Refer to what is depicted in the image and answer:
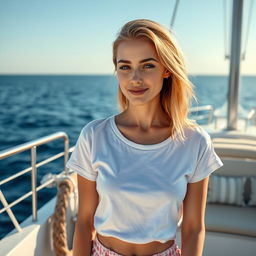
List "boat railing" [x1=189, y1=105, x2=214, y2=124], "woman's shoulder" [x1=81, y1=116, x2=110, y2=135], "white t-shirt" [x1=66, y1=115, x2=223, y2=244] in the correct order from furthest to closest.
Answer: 1. "boat railing" [x1=189, y1=105, x2=214, y2=124]
2. "woman's shoulder" [x1=81, y1=116, x2=110, y2=135]
3. "white t-shirt" [x1=66, y1=115, x2=223, y2=244]

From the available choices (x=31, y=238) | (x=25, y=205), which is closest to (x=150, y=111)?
(x=31, y=238)

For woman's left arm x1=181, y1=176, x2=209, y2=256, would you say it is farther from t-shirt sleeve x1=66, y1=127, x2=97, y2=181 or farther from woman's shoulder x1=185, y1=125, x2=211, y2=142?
t-shirt sleeve x1=66, y1=127, x2=97, y2=181

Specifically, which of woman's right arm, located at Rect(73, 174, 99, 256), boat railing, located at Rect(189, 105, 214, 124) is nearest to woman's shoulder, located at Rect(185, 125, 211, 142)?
woman's right arm, located at Rect(73, 174, 99, 256)

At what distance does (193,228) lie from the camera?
1.23m

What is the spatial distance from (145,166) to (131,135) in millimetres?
150

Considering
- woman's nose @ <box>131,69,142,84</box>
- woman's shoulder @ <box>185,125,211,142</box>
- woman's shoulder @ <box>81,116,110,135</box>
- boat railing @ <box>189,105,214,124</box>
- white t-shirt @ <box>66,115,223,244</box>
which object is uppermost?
woman's nose @ <box>131,69,142,84</box>

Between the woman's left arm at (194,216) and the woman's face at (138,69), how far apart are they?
0.33 m

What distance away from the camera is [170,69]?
1.27 m

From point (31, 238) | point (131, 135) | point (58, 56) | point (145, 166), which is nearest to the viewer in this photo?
point (145, 166)

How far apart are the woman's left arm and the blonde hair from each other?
17cm

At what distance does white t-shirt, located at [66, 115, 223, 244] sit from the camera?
1.16 metres

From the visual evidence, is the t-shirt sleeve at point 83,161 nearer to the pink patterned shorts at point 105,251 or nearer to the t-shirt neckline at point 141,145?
the t-shirt neckline at point 141,145

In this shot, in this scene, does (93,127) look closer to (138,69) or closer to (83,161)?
(83,161)

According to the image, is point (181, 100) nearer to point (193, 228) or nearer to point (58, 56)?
point (193, 228)
